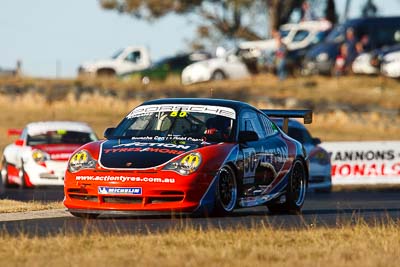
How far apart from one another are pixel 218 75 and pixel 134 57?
22.7 feet

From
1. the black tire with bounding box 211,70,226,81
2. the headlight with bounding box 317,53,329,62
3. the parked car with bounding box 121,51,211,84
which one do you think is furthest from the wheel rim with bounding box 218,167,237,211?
the parked car with bounding box 121,51,211,84

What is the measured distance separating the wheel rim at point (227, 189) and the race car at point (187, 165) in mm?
10

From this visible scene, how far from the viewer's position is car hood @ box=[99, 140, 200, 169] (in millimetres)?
13047

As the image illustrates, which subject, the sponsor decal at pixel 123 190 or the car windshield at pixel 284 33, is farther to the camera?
the car windshield at pixel 284 33

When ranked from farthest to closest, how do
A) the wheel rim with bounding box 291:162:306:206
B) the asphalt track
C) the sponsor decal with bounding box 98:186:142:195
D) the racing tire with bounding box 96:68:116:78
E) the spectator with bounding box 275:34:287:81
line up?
1. the racing tire with bounding box 96:68:116:78
2. the spectator with bounding box 275:34:287:81
3. the wheel rim with bounding box 291:162:306:206
4. the sponsor decal with bounding box 98:186:142:195
5. the asphalt track

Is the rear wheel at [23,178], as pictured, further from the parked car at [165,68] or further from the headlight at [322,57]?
the parked car at [165,68]

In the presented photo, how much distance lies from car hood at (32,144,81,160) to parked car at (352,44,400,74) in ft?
70.5

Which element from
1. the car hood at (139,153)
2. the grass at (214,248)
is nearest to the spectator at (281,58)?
the car hood at (139,153)

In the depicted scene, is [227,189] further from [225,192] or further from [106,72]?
[106,72]

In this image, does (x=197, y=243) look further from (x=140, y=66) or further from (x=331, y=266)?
(x=140, y=66)

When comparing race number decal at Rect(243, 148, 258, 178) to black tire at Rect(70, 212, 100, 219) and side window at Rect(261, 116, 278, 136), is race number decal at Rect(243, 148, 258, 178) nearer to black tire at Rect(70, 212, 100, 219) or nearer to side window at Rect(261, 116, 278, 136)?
side window at Rect(261, 116, 278, 136)

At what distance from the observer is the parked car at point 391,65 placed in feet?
142

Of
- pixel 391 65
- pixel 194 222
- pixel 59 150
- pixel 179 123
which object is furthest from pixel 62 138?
pixel 391 65

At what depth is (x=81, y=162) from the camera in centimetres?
1330
